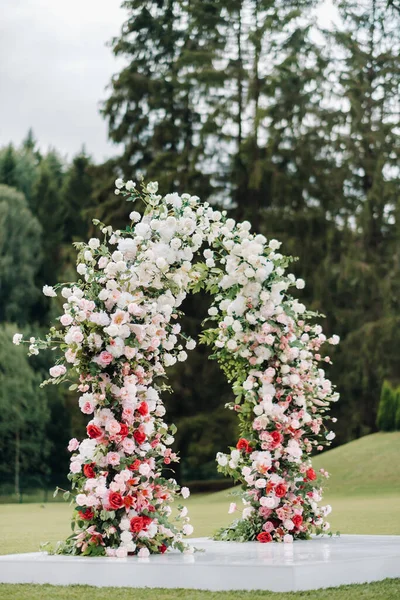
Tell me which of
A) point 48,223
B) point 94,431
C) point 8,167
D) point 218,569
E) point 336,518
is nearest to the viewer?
point 218,569

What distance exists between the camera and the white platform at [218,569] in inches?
245

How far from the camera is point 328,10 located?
3216cm

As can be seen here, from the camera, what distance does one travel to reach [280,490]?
353 inches

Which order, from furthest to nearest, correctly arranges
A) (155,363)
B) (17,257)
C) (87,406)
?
(17,257) → (155,363) → (87,406)

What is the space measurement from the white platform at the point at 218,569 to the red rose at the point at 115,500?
45 centimetres

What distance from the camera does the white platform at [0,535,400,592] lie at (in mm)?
6230

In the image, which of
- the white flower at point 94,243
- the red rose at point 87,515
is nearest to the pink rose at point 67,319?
the white flower at point 94,243

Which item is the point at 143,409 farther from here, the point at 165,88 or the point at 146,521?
the point at 165,88

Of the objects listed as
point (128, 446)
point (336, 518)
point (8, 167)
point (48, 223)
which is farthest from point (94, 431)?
point (8, 167)

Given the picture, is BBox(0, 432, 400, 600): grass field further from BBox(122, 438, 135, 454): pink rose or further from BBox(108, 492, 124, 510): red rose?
BBox(122, 438, 135, 454): pink rose

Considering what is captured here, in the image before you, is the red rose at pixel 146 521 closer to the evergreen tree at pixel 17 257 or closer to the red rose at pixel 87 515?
the red rose at pixel 87 515

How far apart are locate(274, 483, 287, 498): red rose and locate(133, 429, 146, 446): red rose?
1958 millimetres

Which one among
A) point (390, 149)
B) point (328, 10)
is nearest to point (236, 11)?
point (328, 10)

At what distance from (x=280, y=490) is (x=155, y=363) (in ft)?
6.47
